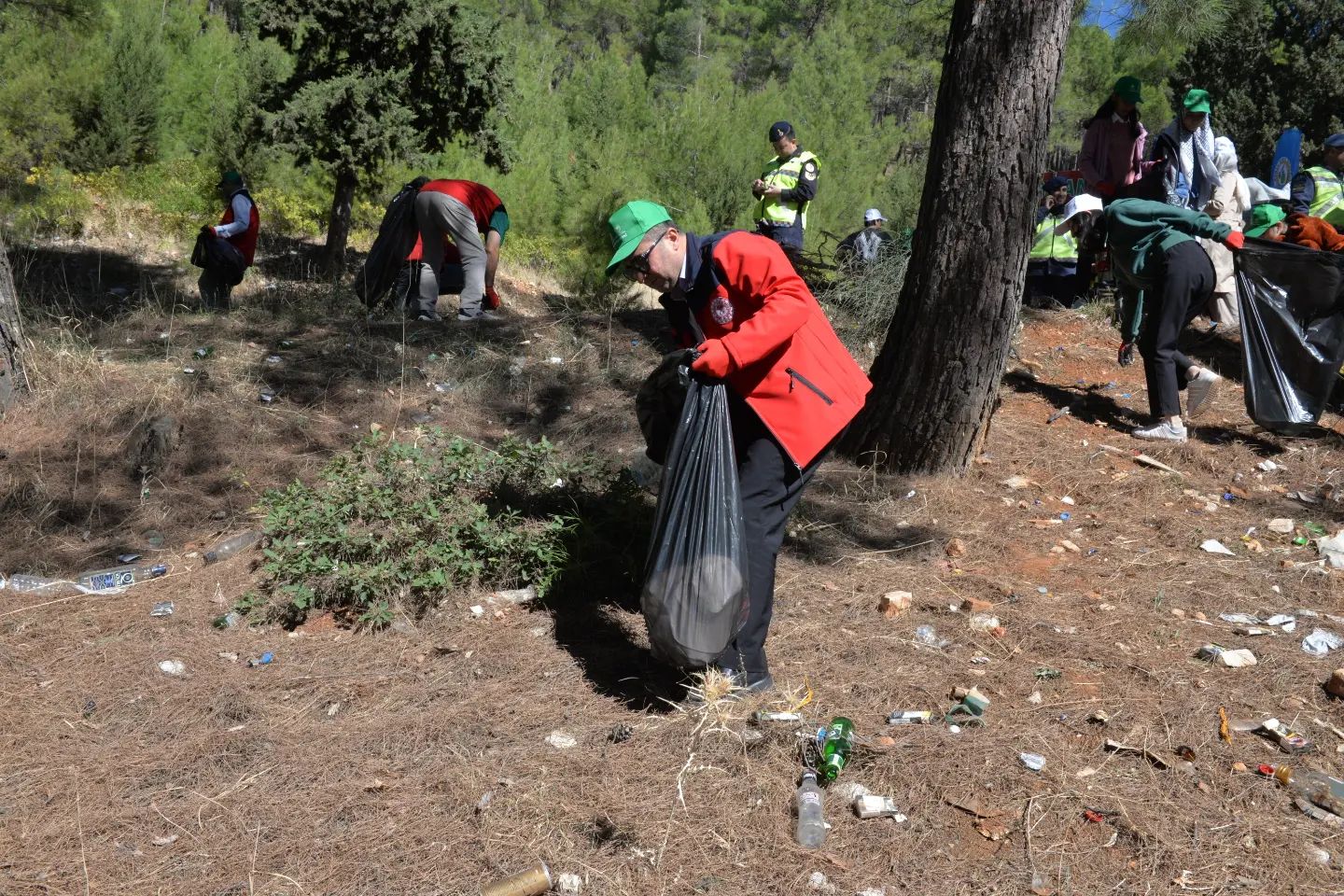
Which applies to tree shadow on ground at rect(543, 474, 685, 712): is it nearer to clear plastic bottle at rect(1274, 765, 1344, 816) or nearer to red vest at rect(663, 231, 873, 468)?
red vest at rect(663, 231, 873, 468)

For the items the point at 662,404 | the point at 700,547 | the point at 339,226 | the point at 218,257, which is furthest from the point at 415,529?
the point at 339,226

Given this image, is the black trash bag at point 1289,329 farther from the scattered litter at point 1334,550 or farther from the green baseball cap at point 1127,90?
the green baseball cap at point 1127,90

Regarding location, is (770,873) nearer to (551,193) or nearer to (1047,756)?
Result: (1047,756)

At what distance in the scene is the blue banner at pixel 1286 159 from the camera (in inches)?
340

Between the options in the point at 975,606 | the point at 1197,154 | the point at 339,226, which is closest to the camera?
the point at 975,606

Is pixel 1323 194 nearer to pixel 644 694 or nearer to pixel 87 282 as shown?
pixel 644 694

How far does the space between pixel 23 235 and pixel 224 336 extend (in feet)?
20.9

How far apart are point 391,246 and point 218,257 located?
5.08 ft

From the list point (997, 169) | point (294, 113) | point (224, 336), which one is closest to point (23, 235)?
point (294, 113)

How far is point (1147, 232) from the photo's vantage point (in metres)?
5.79

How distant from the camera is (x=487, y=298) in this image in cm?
768

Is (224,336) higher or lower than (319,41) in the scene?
lower

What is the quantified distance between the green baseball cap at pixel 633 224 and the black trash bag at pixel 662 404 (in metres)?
0.36

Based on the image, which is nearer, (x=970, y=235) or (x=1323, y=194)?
(x=970, y=235)
